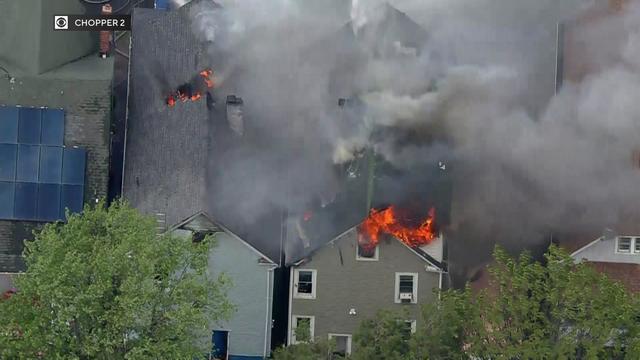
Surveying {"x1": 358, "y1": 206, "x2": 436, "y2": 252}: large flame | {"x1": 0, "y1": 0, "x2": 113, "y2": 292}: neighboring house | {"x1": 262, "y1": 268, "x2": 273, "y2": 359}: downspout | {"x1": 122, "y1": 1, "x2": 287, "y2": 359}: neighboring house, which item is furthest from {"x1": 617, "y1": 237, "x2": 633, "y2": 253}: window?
{"x1": 0, "y1": 0, "x2": 113, "y2": 292}: neighboring house

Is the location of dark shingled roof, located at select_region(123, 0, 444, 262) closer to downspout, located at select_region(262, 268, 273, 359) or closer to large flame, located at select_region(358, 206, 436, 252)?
downspout, located at select_region(262, 268, 273, 359)

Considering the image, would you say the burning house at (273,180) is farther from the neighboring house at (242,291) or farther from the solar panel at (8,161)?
the solar panel at (8,161)

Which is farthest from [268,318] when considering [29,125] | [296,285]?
[29,125]

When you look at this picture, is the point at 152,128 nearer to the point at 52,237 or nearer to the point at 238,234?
the point at 238,234

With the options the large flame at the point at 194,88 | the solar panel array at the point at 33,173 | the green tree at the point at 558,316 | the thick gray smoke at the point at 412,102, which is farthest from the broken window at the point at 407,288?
the solar panel array at the point at 33,173

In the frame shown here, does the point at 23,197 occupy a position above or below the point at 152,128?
below

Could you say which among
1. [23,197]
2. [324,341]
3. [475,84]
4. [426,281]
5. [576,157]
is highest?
[475,84]

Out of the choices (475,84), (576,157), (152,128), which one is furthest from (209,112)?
(576,157)
